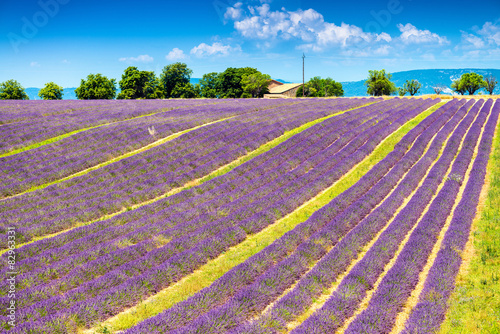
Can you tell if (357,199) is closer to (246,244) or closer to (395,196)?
(395,196)

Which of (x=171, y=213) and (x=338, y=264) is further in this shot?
(x=171, y=213)

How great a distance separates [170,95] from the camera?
84062 millimetres

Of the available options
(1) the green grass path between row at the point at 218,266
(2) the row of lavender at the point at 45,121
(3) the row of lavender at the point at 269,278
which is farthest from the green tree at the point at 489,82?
(3) the row of lavender at the point at 269,278

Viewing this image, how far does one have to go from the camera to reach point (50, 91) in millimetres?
77438

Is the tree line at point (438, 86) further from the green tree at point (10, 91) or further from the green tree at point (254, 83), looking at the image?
the green tree at point (10, 91)

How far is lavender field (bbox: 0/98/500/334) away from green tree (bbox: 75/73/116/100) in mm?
55033

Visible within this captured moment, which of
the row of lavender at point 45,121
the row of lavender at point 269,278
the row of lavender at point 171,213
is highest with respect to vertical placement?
the row of lavender at point 45,121

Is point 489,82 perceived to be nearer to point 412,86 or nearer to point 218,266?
point 412,86

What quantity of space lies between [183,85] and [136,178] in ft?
237

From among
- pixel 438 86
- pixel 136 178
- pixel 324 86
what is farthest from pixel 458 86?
pixel 136 178

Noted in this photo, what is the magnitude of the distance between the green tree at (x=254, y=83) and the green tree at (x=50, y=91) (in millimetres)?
45820

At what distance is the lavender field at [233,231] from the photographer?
647 cm

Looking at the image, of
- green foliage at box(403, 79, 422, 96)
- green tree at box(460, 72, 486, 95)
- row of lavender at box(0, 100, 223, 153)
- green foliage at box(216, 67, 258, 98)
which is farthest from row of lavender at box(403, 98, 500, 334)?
green tree at box(460, 72, 486, 95)

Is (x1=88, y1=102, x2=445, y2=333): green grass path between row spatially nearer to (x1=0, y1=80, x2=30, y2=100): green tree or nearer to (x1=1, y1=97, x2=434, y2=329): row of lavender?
(x1=1, y1=97, x2=434, y2=329): row of lavender
